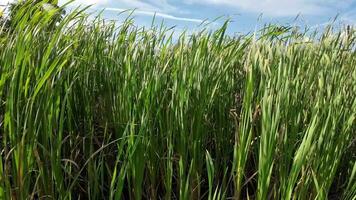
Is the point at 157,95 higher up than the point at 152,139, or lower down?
higher up

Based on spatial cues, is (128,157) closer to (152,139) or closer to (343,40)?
(152,139)

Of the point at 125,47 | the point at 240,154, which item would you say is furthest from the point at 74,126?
the point at 240,154

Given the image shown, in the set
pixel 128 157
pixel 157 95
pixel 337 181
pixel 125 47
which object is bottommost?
pixel 337 181

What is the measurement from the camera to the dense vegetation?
1.41m

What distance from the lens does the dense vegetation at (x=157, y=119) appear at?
1414 millimetres

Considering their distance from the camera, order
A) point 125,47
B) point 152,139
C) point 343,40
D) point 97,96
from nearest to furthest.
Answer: point 152,139 → point 97,96 → point 125,47 → point 343,40

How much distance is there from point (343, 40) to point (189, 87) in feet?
3.87

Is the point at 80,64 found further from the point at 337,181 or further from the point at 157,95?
the point at 337,181

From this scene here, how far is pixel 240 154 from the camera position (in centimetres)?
145

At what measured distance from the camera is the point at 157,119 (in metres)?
1.71

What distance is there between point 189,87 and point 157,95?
5.3 inches

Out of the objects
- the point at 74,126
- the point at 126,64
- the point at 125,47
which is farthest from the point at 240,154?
the point at 125,47

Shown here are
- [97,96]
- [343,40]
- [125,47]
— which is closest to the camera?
[97,96]

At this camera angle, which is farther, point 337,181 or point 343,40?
point 343,40
